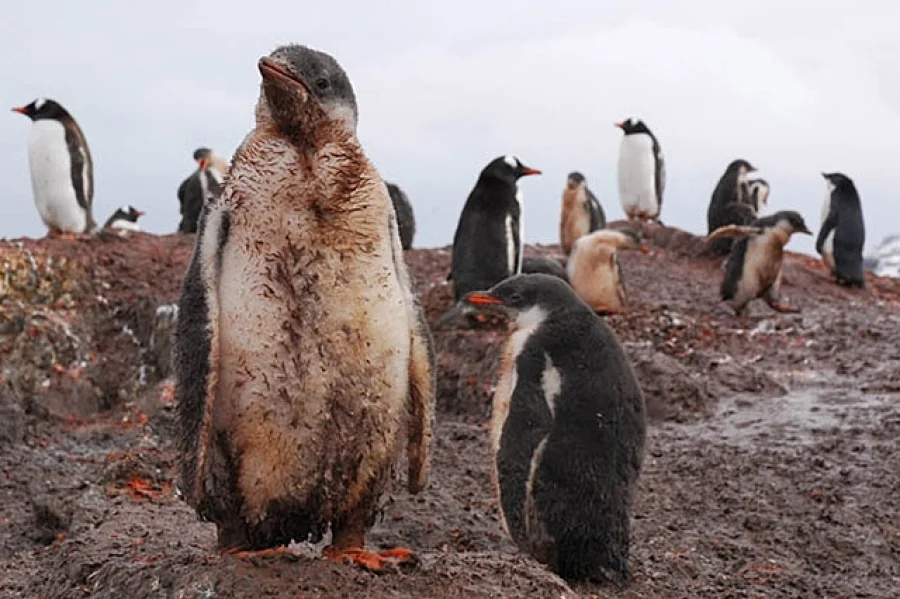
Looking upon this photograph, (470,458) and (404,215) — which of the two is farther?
(404,215)

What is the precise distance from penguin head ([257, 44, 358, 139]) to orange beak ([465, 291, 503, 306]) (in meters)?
2.33

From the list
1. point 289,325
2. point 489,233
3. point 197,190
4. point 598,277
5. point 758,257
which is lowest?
point 598,277

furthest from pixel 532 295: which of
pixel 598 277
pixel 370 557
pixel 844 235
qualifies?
pixel 844 235

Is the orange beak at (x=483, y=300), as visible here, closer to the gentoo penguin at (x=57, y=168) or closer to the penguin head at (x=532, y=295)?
the penguin head at (x=532, y=295)

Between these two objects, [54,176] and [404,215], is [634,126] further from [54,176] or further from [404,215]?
[54,176]

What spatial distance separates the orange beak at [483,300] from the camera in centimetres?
523

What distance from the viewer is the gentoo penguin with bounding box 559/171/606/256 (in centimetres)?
1744

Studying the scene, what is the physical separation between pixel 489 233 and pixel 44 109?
6.68 metres

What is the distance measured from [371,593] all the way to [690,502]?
3.96 meters

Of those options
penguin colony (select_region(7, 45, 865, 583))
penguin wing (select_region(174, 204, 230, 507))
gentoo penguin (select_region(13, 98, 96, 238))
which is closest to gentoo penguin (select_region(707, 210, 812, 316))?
gentoo penguin (select_region(13, 98, 96, 238))

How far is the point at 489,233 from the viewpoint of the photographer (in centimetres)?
1068

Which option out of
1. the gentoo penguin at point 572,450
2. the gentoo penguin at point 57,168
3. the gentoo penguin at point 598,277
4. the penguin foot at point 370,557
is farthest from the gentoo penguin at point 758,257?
the penguin foot at point 370,557

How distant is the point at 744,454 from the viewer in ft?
24.3

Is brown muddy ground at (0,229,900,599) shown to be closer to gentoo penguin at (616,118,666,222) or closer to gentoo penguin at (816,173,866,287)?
gentoo penguin at (816,173,866,287)
